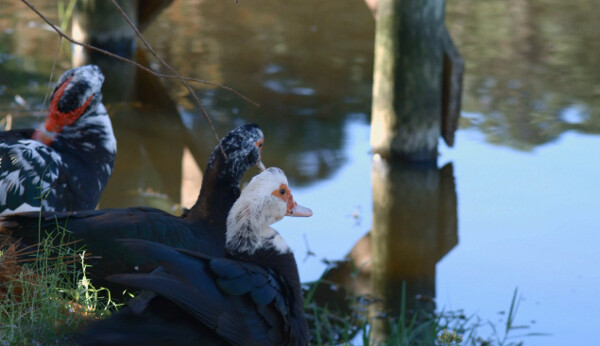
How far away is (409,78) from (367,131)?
1167 mm

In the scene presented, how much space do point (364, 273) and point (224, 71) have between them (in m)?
4.23

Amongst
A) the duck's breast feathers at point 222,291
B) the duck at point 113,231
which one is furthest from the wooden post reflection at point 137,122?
the duck's breast feathers at point 222,291

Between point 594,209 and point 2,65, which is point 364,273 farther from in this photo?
point 2,65

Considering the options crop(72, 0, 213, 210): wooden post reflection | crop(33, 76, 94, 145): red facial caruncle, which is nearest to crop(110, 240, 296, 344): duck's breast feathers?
crop(33, 76, 94, 145): red facial caruncle

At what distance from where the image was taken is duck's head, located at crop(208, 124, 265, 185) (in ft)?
13.1

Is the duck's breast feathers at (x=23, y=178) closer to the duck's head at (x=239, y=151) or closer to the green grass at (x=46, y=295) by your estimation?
the green grass at (x=46, y=295)

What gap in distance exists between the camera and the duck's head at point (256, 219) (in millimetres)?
2996

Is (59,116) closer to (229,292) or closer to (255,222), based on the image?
(255,222)

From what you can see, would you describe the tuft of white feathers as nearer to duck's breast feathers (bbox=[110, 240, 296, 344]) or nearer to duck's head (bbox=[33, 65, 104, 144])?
duck's breast feathers (bbox=[110, 240, 296, 344])

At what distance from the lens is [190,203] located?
6.40 meters

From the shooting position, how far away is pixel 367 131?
Result: 7898mm

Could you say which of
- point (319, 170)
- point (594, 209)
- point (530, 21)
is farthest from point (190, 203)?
point (530, 21)

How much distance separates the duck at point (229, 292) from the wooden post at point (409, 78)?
12.7ft

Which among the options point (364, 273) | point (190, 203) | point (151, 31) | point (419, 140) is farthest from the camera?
point (151, 31)
